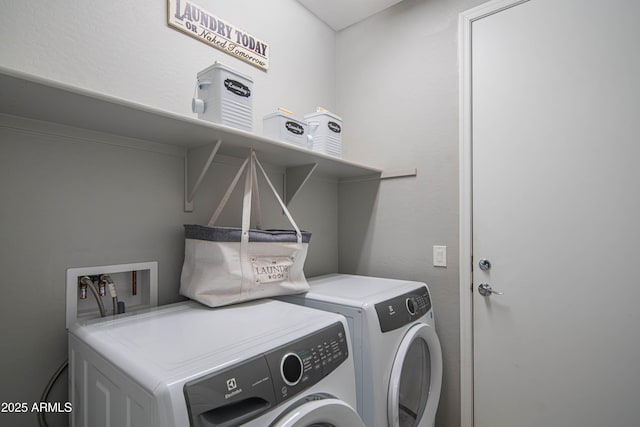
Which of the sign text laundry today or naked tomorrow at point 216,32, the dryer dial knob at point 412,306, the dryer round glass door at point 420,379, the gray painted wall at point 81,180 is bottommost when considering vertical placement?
the dryer round glass door at point 420,379

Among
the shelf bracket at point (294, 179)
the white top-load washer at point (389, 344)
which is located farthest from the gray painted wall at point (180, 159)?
the white top-load washer at point (389, 344)

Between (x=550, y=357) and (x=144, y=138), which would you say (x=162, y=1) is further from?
(x=550, y=357)

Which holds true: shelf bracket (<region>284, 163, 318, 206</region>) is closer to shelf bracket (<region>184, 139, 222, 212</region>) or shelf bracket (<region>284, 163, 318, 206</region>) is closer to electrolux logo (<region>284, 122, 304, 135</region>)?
electrolux logo (<region>284, 122, 304, 135</region>)

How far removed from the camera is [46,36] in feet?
3.54

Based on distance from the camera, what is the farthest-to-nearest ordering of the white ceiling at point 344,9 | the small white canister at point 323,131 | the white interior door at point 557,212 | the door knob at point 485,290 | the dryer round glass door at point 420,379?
1. the white ceiling at point 344,9
2. the small white canister at point 323,131
3. the door knob at point 485,290
4. the dryer round glass door at point 420,379
5. the white interior door at point 557,212

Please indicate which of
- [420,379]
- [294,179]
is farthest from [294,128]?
[420,379]

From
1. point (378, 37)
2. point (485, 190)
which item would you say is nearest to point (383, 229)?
→ point (485, 190)

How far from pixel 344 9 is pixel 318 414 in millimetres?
2237

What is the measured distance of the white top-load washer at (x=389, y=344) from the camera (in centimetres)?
121

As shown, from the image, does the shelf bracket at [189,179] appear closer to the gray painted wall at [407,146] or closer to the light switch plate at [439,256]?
the gray painted wall at [407,146]

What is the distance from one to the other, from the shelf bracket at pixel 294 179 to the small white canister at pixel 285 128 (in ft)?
0.68

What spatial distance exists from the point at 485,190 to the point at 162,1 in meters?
1.74

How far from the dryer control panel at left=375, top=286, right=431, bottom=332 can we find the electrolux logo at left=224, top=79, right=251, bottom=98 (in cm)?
99

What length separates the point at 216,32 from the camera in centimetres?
156
